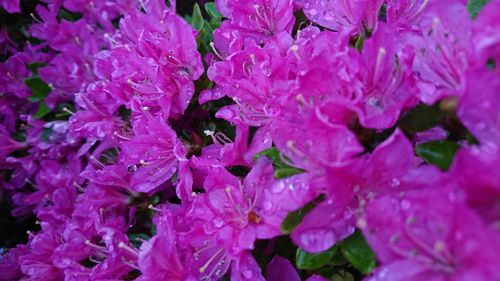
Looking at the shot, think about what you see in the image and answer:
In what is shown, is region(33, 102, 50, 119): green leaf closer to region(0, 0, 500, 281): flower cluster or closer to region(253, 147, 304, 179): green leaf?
region(0, 0, 500, 281): flower cluster

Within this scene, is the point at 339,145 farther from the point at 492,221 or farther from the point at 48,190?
the point at 48,190

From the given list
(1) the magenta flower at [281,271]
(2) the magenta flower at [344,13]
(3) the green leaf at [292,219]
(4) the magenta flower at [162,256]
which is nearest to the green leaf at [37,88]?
(4) the magenta flower at [162,256]

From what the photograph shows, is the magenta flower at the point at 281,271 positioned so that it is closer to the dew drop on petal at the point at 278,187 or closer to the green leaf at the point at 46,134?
the dew drop on petal at the point at 278,187

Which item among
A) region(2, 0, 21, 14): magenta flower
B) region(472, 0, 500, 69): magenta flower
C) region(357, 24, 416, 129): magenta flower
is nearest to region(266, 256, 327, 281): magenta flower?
region(357, 24, 416, 129): magenta flower

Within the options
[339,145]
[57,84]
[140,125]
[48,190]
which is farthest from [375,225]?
[57,84]

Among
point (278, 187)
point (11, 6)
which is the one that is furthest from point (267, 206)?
point (11, 6)

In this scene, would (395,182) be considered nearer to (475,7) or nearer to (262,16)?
(475,7)
